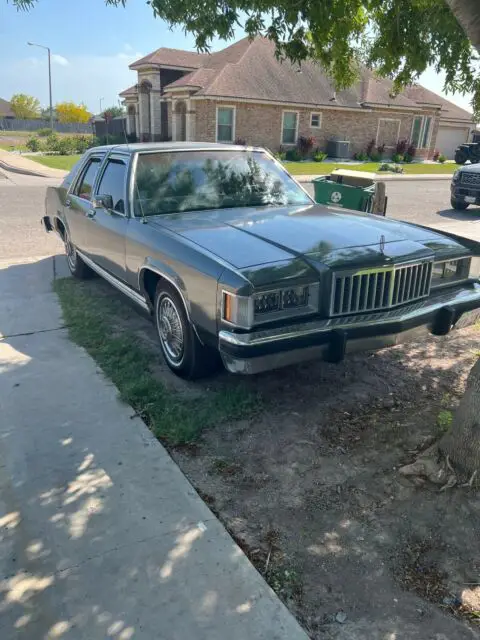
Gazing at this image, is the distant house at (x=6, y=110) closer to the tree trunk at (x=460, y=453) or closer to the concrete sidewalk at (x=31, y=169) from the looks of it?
the concrete sidewalk at (x=31, y=169)

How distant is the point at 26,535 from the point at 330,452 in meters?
1.84

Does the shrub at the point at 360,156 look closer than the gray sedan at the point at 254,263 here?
No

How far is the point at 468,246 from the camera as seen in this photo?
4691 mm

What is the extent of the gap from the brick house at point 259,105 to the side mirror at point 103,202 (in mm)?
22958

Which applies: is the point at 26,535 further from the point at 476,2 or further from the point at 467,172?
the point at 467,172

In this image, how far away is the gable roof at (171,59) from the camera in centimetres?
3145

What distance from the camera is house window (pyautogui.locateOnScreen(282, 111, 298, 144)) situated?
97.7 ft

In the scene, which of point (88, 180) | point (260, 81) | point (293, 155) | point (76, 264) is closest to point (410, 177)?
point (293, 155)

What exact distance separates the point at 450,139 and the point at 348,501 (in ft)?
144

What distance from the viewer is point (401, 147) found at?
33000 millimetres

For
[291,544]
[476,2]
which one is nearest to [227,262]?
[291,544]

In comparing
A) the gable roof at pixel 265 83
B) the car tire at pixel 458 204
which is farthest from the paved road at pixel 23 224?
the gable roof at pixel 265 83

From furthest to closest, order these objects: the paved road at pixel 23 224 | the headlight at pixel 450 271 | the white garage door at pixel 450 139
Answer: the white garage door at pixel 450 139 → the paved road at pixel 23 224 → the headlight at pixel 450 271

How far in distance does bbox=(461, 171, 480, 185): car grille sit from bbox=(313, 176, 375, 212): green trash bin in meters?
6.67
